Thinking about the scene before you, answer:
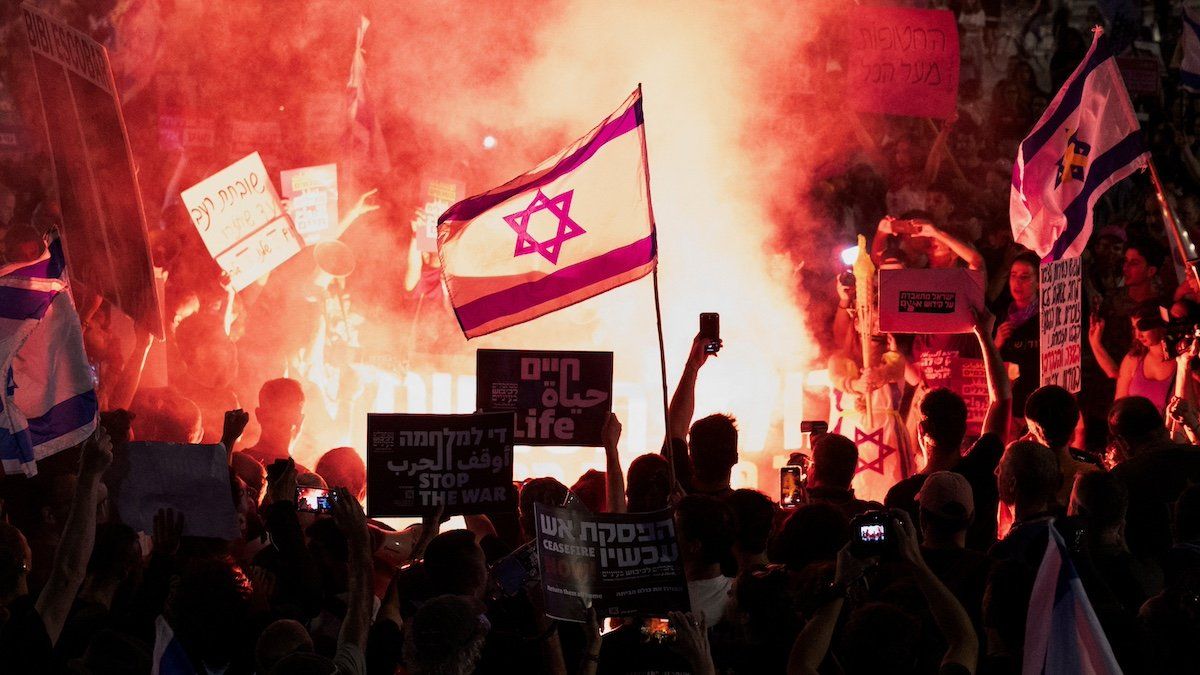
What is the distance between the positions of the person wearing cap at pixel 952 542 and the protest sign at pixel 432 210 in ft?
25.2

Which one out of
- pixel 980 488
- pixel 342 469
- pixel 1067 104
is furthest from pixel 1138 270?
pixel 342 469

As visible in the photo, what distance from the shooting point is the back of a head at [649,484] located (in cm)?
400

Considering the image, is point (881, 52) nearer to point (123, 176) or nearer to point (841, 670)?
point (123, 176)

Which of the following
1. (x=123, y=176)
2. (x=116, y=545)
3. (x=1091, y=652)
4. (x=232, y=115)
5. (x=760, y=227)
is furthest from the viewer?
(x=232, y=115)

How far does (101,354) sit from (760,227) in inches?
181

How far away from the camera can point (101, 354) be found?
788 centimetres

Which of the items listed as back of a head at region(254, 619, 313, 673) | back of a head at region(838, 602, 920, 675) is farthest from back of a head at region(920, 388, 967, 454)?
back of a head at region(254, 619, 313, 673)

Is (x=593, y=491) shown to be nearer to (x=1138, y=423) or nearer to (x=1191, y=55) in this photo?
(x=1138, y=423)

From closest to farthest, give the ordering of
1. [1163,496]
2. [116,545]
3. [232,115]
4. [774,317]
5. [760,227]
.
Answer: [116,545] → [1163,496] → [774,317] → [760,227] → [232,115]

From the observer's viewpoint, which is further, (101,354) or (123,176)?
(101,354)

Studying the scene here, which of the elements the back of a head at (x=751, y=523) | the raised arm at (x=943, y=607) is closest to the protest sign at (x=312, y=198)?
the back of a head at (x=751, y=523)

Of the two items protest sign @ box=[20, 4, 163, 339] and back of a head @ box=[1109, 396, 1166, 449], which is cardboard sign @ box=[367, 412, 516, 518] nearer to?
protest sign @ box=[20, 4, 163, 339]

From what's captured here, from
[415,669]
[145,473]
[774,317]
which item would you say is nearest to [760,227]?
[774,317]

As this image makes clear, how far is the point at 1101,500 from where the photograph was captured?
12.0 ft
